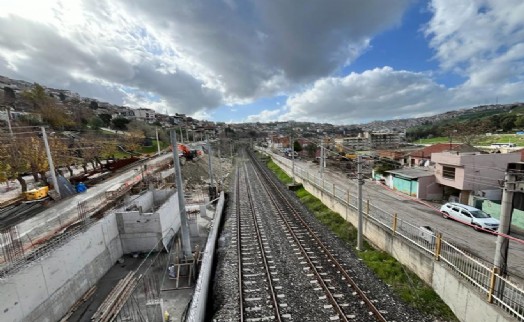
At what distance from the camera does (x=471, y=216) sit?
642 inches

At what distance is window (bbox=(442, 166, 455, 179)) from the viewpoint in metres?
22.0

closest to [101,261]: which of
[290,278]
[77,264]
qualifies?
[77,264]

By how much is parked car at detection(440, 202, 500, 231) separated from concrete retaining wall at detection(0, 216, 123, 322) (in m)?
21.7

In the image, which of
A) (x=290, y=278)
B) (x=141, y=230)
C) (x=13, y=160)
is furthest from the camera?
(x=13, y=160)

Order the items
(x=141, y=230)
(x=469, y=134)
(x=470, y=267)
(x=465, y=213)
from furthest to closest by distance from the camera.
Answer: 1. (x=469, y=134)
2. (x=465, y=213)
3. (x=141, y=230)
4. (x=470, y=267)

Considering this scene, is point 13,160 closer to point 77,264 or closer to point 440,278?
point 77,264

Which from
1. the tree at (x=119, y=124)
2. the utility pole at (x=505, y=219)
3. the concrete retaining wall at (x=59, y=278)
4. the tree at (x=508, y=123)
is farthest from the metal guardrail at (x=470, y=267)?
the tree at (x=508, y=123)

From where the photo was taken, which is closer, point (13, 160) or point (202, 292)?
point (202, 292)

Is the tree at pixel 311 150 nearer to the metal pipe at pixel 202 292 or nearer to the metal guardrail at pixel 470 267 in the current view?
the metal guardrail at pixel 470 267

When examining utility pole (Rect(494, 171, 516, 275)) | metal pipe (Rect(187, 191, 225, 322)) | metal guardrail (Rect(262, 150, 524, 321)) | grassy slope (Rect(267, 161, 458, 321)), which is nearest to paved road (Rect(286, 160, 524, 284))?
utility pole (Rect(494, 171, 516, 275))

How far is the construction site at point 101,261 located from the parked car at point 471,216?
1716cm

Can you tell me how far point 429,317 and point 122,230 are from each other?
52.6 feet

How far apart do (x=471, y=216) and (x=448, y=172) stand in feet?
24.4

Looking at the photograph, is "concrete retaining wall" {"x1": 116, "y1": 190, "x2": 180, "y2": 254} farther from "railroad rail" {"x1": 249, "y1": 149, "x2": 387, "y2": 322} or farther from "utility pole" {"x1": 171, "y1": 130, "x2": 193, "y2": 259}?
"railroad rail" {"x1": 249, "y1": 149, "x2": 387, "y2": 322}
